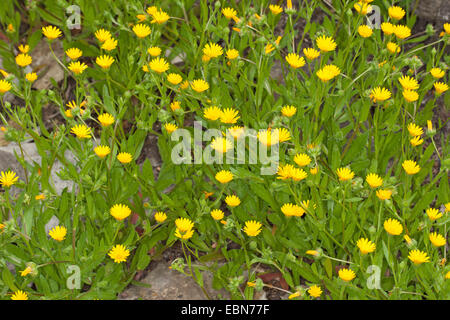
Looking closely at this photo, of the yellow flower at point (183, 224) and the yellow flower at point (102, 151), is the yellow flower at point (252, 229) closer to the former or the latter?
the yellow flower at point (183, 224)

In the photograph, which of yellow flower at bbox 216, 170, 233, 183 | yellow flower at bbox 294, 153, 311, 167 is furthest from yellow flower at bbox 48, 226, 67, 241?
yellow flower at bbox 294, 153, 311, 167

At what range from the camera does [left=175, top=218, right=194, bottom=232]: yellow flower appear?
1.92 metres

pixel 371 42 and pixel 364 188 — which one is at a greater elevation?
pixel 371 42

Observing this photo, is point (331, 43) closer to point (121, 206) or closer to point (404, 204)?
point (404, 204)

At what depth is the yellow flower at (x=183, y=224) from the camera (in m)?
1.92

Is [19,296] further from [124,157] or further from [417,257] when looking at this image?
[417,257]

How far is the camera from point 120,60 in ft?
8.65

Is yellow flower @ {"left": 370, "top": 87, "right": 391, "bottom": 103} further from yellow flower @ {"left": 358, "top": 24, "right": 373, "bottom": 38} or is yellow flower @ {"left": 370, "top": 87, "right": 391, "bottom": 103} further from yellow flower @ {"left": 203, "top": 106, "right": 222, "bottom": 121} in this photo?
yellow flower @ {"left": 203, "top": 106, "right": 222, "bottom": 121}

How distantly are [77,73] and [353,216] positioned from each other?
133 centimetres

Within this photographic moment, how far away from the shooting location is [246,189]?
2.17 metres

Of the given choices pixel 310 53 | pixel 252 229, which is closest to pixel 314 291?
pixel 252 229

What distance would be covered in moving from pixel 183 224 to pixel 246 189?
36cm

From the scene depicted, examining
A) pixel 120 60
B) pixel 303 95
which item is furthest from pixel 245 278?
pixel 120 60

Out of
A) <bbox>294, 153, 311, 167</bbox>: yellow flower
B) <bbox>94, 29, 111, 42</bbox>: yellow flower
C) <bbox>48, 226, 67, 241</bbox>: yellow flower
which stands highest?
<bbox>94, 29, 111, 42</bbox>: yellow flower
